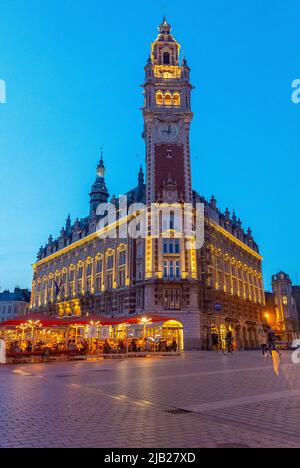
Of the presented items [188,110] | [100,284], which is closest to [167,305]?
[100,284]

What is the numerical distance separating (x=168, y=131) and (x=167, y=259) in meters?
19.9

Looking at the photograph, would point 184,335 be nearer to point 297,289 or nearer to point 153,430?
point 153,430

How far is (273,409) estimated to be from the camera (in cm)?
828

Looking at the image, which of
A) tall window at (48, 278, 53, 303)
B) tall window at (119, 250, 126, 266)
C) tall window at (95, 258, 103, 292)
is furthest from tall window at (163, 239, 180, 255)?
tall window at (48, 278, 53, 303)

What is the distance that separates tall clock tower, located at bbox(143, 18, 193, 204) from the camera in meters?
53.8

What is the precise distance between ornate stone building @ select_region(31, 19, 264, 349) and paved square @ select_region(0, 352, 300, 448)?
35.8 metres

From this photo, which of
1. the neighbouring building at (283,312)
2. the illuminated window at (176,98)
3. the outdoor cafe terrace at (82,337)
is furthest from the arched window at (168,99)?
the neighbouring building at (283,312)

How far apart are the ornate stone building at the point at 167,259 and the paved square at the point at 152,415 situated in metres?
35.8

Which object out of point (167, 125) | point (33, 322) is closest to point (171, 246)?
point (167, 125)

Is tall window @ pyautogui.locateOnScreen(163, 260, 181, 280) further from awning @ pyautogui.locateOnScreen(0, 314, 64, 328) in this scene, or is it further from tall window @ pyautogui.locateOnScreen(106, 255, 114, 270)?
awning @ pyautogui.locateOnScreen(0, 314, 64, 328)

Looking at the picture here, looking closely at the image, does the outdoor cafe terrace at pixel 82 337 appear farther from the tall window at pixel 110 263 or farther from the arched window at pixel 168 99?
the arched window at pixel 168 99

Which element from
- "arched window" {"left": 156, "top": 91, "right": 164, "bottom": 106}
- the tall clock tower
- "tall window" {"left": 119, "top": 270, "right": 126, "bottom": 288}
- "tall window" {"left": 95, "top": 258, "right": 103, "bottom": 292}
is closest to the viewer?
the tall clock tower

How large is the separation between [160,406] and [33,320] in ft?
73.2

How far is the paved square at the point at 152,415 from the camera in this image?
19.4ft
